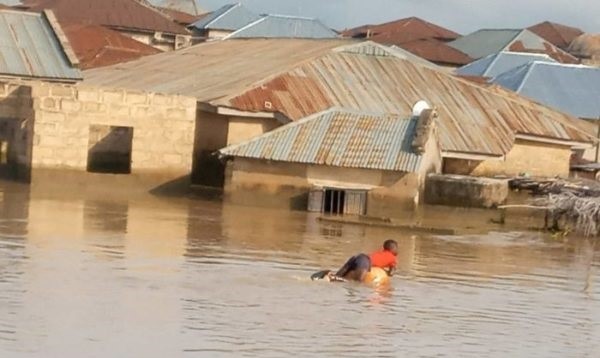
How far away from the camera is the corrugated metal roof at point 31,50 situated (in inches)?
1302

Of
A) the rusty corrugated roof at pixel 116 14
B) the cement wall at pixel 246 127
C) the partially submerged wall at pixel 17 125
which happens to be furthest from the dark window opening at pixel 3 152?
the rusty corrugated roof at pixel 116 14

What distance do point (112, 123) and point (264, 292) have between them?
14.3 m

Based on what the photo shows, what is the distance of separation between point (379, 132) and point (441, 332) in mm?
15552

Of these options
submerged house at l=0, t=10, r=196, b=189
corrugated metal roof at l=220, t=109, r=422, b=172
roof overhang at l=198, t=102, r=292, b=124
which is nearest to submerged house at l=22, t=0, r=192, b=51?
submerged house at l=0, t=10, r=196, b=189

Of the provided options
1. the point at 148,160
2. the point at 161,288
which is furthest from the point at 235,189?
the point at 161,288

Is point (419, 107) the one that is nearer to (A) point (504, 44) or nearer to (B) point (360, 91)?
(B) point (360, 91)

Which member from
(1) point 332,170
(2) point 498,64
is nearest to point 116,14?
(2) point 498,64

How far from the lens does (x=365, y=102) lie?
1312 inches

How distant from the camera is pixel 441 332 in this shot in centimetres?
1503

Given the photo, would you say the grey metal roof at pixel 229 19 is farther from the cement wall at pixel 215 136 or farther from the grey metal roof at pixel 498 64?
the cement wall at pixel 215 136

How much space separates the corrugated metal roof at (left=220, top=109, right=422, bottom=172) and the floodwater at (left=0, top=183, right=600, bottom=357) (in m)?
2.92

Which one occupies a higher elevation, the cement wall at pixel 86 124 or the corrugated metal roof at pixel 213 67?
the corrugated metal roof at pixel 213 67

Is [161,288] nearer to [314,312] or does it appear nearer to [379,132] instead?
[314,312]

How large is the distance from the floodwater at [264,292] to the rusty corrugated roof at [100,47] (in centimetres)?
1900
